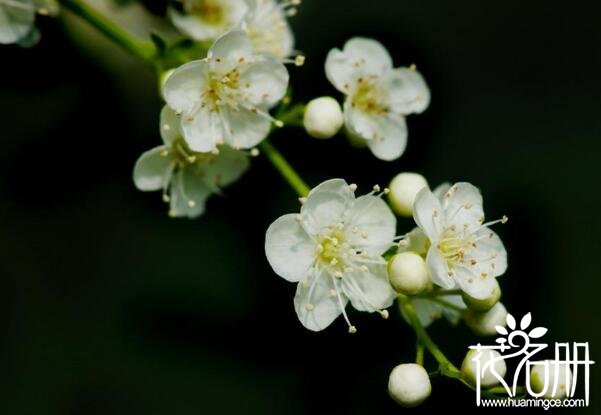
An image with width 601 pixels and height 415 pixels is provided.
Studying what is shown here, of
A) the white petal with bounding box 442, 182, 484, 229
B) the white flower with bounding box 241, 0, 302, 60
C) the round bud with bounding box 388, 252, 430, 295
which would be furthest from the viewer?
the white flower with bounding box 241, 0, 302, 60

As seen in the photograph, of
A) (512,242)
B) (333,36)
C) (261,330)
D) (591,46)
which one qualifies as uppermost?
(591,46)

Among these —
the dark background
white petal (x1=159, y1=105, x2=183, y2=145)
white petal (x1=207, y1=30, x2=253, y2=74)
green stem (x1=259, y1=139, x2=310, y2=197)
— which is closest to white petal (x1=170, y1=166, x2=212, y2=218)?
white petal (x1=159, y1=105, x2=183, y2=145)

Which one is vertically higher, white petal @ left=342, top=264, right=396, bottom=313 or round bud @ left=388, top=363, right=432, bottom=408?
white petal @ left=342, top=264, right=396, bottom=313

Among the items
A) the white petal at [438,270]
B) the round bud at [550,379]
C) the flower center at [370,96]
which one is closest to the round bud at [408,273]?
the white petal at [438,270]

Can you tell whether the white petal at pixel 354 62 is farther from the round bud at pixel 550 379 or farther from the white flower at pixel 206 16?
the round bud at pixel 550 379

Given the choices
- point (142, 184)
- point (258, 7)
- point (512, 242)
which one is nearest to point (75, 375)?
point (142, 184)

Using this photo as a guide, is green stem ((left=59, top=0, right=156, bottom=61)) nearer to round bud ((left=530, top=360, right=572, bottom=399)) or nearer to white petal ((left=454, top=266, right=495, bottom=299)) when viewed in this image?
white petal ((left=454, top=266, right=495, bottom=299))

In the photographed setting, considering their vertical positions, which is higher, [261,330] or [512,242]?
[512,242]

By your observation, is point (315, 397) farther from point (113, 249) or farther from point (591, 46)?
point (591, 46)
